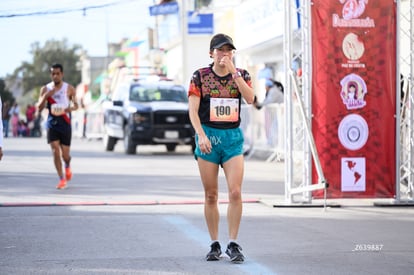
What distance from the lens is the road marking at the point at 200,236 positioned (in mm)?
7918

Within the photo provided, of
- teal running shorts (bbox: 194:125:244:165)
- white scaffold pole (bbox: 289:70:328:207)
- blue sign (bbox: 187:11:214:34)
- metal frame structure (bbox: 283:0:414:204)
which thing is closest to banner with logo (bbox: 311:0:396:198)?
metal frame structure (bbox: 283:0:414:204)

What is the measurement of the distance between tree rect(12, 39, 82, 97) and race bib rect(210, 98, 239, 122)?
362 feet

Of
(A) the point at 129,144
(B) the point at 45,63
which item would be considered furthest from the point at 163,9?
(B) the point at 45,63

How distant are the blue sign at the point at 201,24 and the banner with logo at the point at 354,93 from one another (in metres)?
32.0

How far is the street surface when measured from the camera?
815 cm

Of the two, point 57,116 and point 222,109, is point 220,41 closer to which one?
point 222,109

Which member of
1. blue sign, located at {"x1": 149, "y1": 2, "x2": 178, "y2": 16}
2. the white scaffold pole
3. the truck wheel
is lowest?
the truck wheel

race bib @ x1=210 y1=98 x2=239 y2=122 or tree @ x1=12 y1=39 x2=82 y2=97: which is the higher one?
tree @ x1=12 y1=39 x2=82 y2=97

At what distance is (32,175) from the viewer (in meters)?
19.2

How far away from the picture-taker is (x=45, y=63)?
120 metres

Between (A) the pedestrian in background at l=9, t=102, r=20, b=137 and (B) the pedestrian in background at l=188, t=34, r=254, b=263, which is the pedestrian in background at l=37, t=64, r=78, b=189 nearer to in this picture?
(B) the pedestrian in background at l=188, t=34, r=254, b=263

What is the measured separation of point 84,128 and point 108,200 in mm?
36293

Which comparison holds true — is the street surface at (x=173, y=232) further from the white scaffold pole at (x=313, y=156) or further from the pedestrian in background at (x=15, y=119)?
the pedestrian in background at (x=15, y=119)

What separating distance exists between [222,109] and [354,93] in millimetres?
4968
